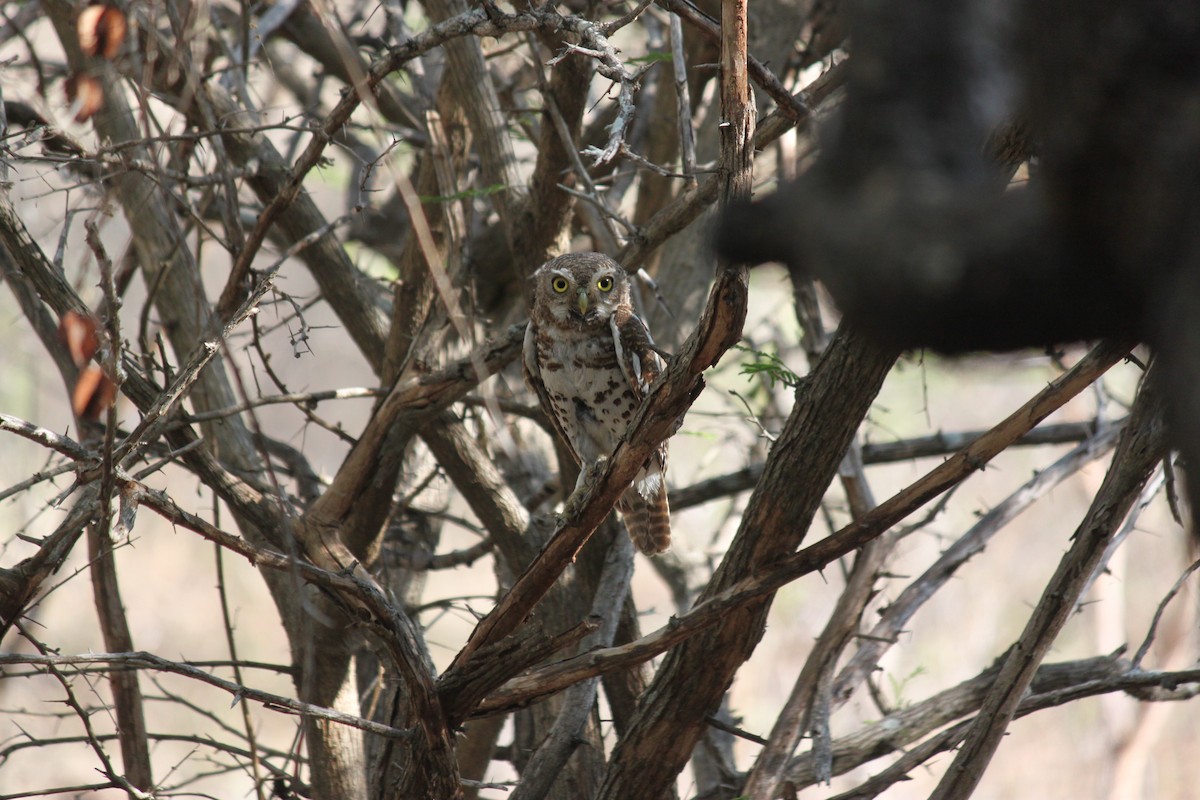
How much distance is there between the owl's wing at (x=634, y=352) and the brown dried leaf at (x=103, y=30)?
8.37 ft

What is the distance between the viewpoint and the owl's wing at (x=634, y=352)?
4762mm

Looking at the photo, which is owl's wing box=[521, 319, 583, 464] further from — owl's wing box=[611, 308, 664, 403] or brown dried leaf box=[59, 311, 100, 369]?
brown dried leaf box=[59, 311, 100, 369]

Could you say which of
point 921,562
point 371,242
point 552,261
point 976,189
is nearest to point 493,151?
point 552,261

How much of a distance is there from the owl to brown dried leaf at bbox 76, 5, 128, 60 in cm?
226

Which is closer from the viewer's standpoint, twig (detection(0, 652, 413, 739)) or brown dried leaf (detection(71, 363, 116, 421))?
twig (detection(0, 652, 413, 739))

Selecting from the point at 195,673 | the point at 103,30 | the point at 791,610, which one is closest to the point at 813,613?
the point at 791,610

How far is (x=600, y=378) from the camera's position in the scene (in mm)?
4973

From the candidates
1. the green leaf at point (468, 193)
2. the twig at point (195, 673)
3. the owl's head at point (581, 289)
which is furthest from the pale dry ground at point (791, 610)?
the twig at point (195, 673)

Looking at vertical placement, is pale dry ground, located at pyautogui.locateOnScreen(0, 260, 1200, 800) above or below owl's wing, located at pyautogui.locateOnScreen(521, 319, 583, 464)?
above

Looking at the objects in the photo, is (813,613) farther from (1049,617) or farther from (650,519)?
(1049,617)

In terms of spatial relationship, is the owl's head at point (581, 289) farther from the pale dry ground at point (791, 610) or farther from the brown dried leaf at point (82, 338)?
the pale dry ground at point (791, 610)

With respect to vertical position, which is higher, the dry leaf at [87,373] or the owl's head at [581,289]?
the owl's head at [581,289]

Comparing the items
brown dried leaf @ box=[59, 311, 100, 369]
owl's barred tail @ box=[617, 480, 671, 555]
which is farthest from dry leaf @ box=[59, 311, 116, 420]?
owl's barred tail @ box=[617, 480, 671, 555]

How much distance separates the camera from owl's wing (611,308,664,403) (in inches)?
187
